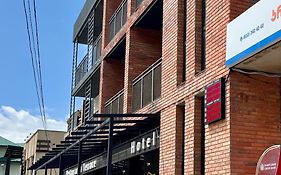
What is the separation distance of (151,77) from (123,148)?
267cm

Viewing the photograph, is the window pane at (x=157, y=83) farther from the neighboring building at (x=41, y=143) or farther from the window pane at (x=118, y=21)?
the neighboring building at (x=41, y=143)

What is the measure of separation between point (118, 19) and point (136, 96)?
3805 mm

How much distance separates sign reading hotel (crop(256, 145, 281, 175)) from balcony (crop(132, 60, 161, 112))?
544cm

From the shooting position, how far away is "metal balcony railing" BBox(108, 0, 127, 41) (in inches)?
674

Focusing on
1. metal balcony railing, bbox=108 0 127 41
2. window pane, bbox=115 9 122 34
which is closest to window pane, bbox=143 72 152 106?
metal balcony railing, bbox=108 0 127 41

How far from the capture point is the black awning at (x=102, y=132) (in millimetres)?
12828

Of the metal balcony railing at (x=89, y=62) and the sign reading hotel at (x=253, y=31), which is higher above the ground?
the metal balcony railing at (x=89, y=62)

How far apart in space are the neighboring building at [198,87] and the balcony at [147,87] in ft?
0.09

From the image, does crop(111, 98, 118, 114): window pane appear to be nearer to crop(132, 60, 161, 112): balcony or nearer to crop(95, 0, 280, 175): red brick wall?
crop(132, 60, 161, 112): balcony

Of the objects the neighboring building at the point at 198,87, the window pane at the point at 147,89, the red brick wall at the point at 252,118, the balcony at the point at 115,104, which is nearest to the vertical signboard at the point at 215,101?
the neighboring building at the point at 198,87

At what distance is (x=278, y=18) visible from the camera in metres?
7.46

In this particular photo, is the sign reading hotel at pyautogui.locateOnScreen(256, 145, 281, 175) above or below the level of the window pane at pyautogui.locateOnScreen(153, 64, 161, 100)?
below

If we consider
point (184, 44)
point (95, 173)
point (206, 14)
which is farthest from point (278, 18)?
point (95, 173)

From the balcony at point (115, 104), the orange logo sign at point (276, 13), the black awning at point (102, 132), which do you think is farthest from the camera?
the balcony at point (115, 104)
